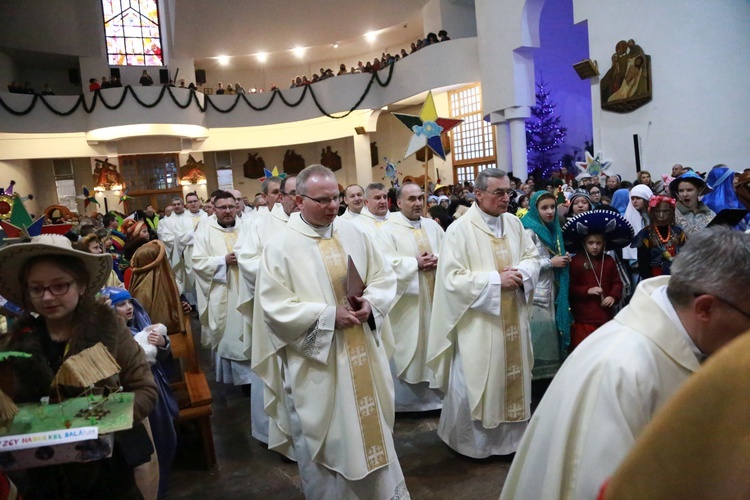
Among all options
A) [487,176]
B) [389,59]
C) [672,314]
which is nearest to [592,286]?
[487,176]

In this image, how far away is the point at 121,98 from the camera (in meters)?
21.4

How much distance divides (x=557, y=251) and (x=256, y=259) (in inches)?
105

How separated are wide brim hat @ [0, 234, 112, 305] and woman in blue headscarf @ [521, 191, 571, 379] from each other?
11.7 ft

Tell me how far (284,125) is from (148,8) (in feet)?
26.9

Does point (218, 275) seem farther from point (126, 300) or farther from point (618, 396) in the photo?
point (618, 396)

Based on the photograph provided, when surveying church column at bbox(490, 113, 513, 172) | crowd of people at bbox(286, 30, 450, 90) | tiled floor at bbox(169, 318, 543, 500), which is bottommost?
tiled floor at bbox(169, 318, 543, 500)

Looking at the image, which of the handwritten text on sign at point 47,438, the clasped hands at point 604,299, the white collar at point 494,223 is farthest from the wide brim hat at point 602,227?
the handwritten text on sign at point 47,438

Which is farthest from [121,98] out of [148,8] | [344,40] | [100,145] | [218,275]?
[218,275]

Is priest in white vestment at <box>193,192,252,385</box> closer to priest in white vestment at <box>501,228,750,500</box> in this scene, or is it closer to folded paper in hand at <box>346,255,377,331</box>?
folded paper in hand at <box>346,255,377,331</box>

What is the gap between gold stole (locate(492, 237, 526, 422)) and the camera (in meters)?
4.14

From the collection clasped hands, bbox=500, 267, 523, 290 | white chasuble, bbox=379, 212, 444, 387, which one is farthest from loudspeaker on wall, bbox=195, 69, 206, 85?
clasped hands, bbox=500, 267, 523, 290

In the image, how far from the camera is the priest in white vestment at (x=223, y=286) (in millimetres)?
6039

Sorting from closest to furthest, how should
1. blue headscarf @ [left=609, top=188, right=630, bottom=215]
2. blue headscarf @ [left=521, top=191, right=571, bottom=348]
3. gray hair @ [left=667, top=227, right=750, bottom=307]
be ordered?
gray hair @ [left=667, top=227, right=750, bottom=307] < blue headscarf @ [left=521, top=191, right=571, bottom=348] < blue headscarf @ [left=609, top=188, right=630, bottom=215]

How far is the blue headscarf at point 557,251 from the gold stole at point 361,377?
2.12m
